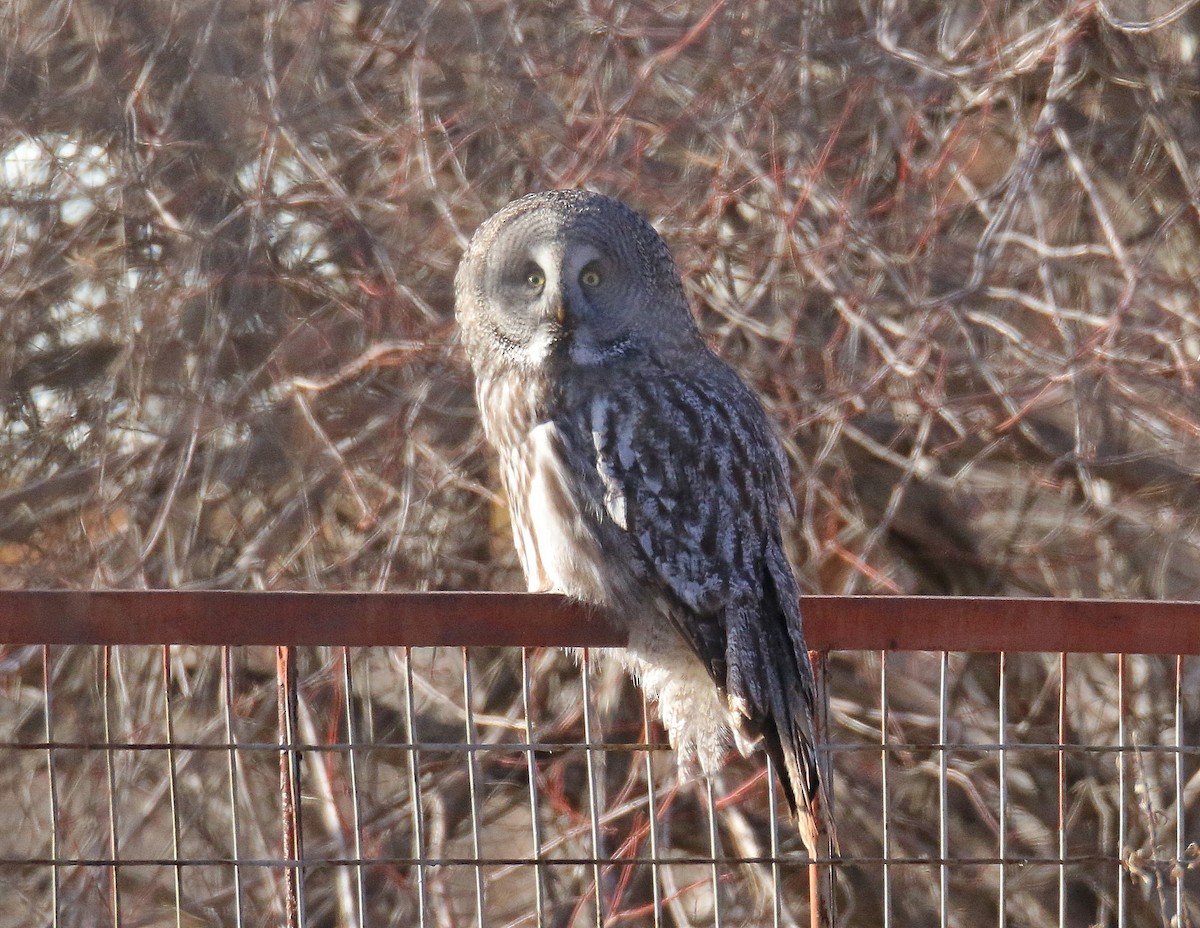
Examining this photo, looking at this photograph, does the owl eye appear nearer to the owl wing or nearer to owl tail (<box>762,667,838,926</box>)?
the owl wing

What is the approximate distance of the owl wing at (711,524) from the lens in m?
2.67

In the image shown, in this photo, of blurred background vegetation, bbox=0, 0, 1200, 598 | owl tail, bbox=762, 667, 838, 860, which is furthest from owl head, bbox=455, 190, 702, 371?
blurred background vegetation, bbox=0, 0, 1200, 598

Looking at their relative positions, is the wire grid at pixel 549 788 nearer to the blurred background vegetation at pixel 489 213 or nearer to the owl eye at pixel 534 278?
the blurred background vegetation at pixel 489 213

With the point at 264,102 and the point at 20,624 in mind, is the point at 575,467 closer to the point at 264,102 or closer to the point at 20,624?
the point at 20,624

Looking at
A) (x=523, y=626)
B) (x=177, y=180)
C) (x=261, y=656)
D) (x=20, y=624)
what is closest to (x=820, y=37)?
(x=177, y=180)

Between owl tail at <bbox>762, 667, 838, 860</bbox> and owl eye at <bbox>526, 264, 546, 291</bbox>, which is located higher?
owl eye at <bbox>526, 264, 546, 291</bbox>

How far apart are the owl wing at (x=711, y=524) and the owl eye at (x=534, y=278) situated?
0.31 meters

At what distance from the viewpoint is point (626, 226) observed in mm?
3193

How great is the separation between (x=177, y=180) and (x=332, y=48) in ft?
2.03

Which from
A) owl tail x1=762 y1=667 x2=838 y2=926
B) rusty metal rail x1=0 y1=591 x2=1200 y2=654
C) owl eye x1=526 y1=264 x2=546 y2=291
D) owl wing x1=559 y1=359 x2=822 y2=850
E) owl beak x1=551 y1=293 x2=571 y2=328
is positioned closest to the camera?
rusty metal rail x1=0 y1=591 x2=1200 y2=654

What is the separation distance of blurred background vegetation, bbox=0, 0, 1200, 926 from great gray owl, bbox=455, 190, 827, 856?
1122 mm

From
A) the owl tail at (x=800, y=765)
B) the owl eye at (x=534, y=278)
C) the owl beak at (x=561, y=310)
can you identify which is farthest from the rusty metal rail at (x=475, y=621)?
the owl eye at (x=534, y=278)

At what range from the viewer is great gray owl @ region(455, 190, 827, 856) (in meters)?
2.76

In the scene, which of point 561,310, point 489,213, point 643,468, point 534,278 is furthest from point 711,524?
point 489,213
